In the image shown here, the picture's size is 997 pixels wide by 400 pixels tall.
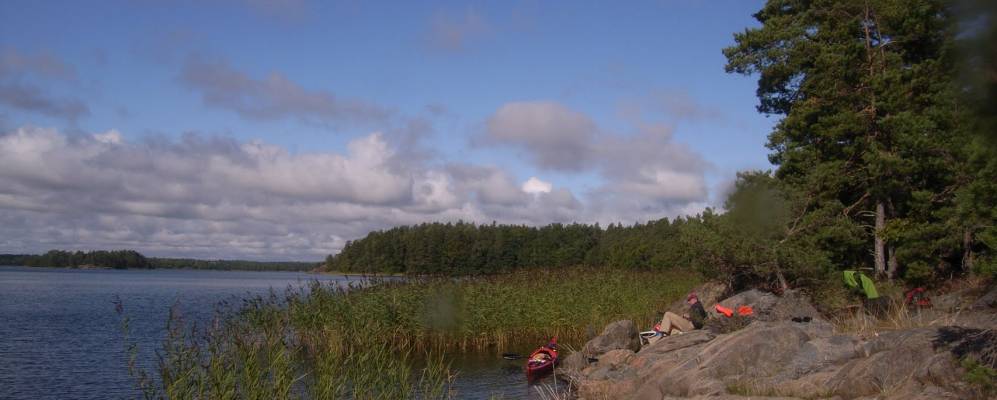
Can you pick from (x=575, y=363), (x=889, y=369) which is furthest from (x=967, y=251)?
(x=889, y=369)

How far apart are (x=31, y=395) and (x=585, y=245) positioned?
7915cm

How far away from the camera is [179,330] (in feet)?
30.1

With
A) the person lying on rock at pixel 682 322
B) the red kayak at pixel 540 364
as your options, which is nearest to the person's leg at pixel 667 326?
the person lying on rock at pixel 682 322

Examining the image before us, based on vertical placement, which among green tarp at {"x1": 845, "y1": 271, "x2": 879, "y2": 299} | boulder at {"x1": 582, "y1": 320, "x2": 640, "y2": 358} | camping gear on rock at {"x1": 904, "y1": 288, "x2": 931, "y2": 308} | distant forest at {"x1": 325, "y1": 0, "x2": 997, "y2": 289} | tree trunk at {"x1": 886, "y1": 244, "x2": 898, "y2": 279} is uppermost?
distant forest at {"x1": 325, "y1": 0, "x2": 997, "y2": 289}

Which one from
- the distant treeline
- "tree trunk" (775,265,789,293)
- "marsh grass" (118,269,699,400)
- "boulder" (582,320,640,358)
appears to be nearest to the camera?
"boulder" (582,320,640,358)

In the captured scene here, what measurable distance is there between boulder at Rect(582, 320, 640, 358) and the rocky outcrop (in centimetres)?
235

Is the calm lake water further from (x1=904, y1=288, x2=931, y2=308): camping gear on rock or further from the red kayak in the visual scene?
(x1=904, y1=288, x2=931, y2=308): camping gear on rock

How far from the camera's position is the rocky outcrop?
27.8 feet

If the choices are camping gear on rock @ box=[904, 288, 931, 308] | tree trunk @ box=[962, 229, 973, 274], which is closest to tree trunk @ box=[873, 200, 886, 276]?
tree trunk @ box=[962, 229, 973, 274]

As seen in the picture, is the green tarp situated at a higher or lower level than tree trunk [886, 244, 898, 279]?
lower

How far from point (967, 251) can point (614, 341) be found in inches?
402

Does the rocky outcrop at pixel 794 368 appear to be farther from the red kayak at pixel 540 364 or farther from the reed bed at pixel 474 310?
the reed bed at pixel 474 310

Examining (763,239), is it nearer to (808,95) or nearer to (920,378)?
(808,95)

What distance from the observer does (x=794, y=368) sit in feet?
32.8
